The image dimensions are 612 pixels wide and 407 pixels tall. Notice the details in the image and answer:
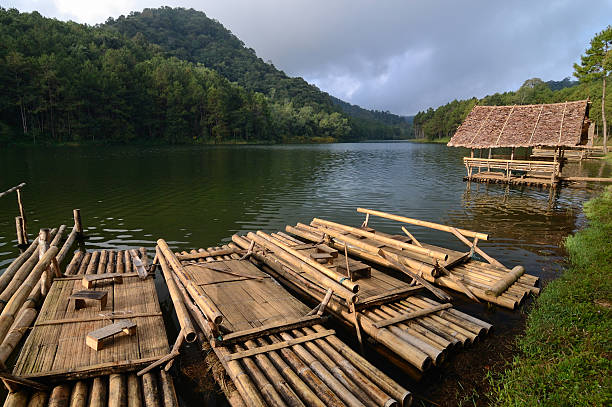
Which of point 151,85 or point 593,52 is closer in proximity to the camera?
point 593,52

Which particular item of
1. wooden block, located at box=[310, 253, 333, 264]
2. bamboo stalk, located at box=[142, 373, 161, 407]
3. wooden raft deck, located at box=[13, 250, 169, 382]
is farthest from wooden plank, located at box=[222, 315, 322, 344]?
wooden block, located at box=[310, 253, 333, 264]

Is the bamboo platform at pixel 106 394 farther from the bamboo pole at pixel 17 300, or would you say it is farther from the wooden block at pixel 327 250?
the wooden block at pixel 327 250

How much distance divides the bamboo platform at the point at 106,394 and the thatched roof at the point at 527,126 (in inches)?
1310

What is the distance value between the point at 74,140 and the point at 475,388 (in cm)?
9056

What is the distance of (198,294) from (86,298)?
2.76 metres

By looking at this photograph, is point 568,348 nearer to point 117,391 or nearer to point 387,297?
point 387,297

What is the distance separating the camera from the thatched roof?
93.2ft

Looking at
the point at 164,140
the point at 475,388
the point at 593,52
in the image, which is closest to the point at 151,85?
the point at 164,140

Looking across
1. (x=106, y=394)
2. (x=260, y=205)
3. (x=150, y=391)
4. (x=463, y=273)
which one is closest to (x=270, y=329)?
(x=150, y=391)

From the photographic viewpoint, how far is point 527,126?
31.0m

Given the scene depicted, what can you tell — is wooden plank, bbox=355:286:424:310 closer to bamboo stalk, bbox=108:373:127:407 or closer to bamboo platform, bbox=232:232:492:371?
bamboo platform, bbox=232:232:492:371

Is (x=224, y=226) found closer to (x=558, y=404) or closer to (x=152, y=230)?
(x=152, y=230)

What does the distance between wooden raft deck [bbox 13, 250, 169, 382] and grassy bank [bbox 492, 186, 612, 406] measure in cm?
693

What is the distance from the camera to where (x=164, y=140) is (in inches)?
3787
